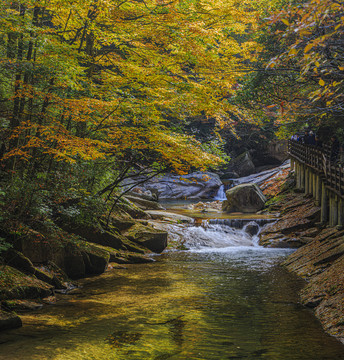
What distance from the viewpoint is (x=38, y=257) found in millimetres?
8797

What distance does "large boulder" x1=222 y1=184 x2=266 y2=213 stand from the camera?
22156 millimetres

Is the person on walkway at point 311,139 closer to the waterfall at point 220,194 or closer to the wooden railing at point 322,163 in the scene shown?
the wooden railing at point 322,163

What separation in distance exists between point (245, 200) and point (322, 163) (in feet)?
22.6

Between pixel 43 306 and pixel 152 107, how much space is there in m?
5.95

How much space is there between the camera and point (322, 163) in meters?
16.3

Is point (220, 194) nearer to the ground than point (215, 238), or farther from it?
farther from it

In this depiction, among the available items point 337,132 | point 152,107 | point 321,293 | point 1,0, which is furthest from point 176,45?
point 337,132

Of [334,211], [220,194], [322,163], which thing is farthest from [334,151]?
[220,194]

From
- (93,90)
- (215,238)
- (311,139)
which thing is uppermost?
(93,90)

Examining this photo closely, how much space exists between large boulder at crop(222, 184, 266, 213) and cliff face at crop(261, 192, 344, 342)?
4.52 ft

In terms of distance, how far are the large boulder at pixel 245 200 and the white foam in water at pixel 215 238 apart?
16.6 feet

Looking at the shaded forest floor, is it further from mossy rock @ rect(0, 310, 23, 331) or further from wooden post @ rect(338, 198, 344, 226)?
mossy rock @ rect(0, 310, 23, 331)

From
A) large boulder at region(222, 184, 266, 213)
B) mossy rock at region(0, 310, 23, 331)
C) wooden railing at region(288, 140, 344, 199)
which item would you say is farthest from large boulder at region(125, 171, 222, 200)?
mossy rock at region(0, 310, 23, 331)

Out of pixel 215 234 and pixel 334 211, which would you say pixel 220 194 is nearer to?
pixel 215 234
